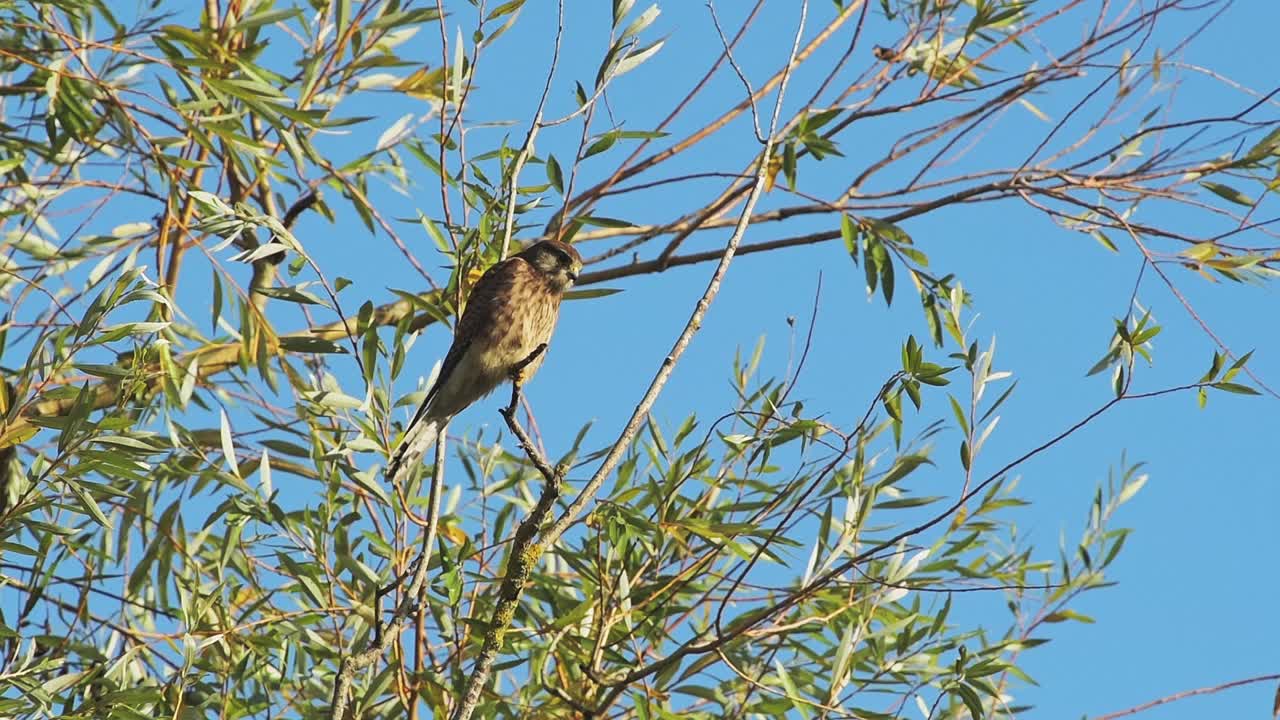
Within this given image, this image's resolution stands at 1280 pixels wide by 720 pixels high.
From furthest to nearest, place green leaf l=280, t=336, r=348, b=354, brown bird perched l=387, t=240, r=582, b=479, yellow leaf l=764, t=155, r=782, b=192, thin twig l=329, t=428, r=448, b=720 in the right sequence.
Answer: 1. brown bird perched l=387, t=240, r=582, b=479
2. yellow leaf l=764, t=155, r=782, b=192
3. green leaf l=280, t=336, r=348, b=354
4. thin twig l=329, t=428, r=448, b=720

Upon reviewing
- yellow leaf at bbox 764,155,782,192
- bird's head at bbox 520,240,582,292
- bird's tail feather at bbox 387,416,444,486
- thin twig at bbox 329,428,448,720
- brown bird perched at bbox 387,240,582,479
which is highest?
yellow leaf at bbox 764,155,782,192

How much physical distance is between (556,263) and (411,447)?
32.6 inches

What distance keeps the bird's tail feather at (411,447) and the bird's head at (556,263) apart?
2.17 feet

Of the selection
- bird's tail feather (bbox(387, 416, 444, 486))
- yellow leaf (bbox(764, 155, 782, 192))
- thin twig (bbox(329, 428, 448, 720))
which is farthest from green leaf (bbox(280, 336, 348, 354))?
yellow leaf (bbox(764, 155, 782, 192))

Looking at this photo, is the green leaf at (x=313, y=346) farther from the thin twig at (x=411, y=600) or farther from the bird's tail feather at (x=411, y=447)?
the thin twig at (x=411, y=600)

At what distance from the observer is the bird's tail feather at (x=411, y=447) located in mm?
3305

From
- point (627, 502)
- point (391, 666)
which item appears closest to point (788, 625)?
point (627, 502)

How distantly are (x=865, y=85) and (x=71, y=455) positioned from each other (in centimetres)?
261

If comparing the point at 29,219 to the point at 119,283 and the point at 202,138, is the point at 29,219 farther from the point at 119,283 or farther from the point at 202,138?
the point at 119,283

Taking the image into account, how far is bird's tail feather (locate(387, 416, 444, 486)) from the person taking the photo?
10.8ft

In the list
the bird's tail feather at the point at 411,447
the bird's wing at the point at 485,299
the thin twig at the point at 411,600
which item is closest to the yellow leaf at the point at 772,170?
the bird's wing at the point at 485,299

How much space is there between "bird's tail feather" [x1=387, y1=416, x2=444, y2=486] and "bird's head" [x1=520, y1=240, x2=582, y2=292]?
662 millimetres

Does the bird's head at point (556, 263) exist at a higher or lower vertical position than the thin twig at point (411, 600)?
higher

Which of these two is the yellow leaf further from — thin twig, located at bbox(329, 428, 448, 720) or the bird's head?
thin twig, located at bbox(329, 428, 448, 720)
